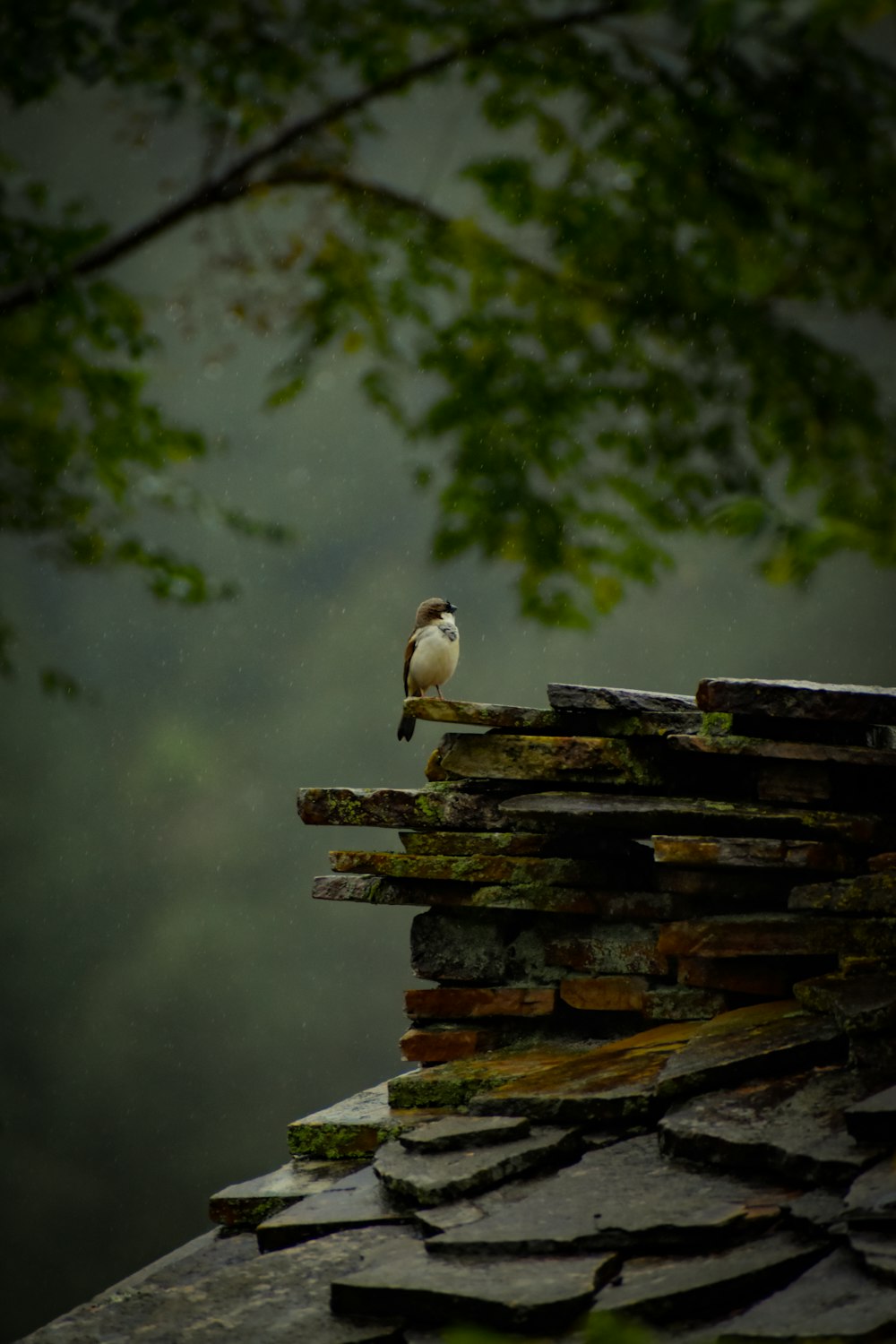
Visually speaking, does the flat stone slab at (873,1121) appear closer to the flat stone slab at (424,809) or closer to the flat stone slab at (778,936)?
the flat stone slab at (778,936)

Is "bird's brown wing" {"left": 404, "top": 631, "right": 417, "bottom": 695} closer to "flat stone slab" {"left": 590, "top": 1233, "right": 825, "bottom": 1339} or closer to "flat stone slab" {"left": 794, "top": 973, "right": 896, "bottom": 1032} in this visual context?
"flat stone slab" {"left": 794, "top": 973, "right": 896, "bottom": 1032}

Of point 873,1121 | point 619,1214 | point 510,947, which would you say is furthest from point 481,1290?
point 510,947

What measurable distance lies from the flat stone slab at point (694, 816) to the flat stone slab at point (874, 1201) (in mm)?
1437

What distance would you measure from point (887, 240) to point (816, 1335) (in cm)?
364

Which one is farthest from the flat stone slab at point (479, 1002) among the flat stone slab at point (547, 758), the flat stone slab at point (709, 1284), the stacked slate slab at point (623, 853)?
the flat stone slab at point (709, 1284)

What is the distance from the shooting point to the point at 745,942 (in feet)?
11.1

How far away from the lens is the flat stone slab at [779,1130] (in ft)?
7.69

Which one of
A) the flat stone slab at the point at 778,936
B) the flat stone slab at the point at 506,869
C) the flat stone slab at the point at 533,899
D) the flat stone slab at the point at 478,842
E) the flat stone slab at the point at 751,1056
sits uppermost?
the flat stone slab at the point at 478,842

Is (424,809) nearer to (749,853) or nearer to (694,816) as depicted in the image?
(694,816)

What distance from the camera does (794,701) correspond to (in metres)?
3.56

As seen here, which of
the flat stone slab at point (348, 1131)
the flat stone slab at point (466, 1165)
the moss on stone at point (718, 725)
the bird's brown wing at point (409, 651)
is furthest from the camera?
the bird's brown wing at point (409, 651)

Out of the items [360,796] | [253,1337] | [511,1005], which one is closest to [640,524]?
[360,796]

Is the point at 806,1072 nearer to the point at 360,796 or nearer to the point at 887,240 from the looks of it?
Answer: the point at 360,796

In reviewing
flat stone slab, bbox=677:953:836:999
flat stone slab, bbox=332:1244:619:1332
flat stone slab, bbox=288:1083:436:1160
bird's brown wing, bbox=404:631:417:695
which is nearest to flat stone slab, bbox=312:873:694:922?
flat stone slab, bbox=677:953:836:999
